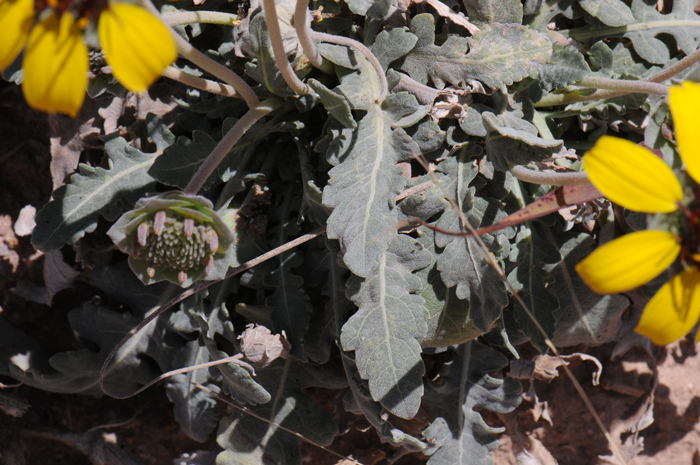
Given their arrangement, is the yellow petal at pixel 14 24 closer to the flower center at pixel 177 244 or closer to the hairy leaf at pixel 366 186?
the flower center at pixel 177 244

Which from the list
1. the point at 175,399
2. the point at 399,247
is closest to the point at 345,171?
the point at 399,247

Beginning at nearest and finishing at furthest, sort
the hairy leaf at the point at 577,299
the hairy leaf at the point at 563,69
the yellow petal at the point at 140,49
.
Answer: the yellow petal at the point at 140,49
the hairy leaf at the point at 563,69
the hairy leaf at the point at 577,299

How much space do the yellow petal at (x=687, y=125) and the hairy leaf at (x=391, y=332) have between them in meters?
1.15

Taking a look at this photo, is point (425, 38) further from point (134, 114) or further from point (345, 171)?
point (134, 114)

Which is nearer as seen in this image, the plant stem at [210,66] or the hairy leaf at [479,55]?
the plant stem at [210,66]

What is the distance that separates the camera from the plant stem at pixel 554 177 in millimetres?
1818

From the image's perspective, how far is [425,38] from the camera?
8.39ft

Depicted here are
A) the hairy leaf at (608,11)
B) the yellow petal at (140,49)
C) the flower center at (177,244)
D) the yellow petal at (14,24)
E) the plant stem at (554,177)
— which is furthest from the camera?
the hairy leaf at (608,11)

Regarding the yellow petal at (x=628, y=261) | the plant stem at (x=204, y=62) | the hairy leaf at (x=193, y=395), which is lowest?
the hairy leaf at (x=193, y=395)

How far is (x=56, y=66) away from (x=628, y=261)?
1.59 meters

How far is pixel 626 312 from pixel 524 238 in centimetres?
101

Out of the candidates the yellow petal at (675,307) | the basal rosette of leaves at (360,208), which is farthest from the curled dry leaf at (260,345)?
the yellow petal at (675,307)

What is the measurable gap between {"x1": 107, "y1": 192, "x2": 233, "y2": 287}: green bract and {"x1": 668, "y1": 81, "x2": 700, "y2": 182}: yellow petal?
1.42 meters

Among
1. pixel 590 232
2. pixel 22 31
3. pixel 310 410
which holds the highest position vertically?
pixel 22 31
